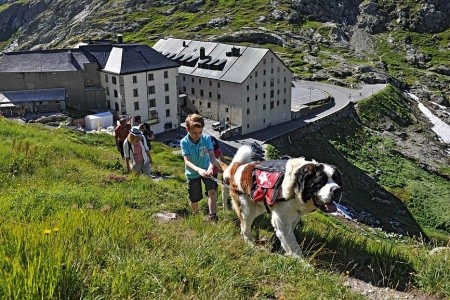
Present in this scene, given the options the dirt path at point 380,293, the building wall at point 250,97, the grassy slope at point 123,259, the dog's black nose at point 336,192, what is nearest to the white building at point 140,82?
the building wall at point 250,97

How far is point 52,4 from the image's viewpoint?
613 ft

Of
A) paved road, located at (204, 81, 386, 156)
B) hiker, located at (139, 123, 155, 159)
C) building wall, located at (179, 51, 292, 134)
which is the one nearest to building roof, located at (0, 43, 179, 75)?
building wall, located at (179, 51, 292, 134)

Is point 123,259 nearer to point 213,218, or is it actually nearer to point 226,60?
point 213,218

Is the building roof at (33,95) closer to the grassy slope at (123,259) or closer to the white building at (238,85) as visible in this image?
the white building at (238,85)

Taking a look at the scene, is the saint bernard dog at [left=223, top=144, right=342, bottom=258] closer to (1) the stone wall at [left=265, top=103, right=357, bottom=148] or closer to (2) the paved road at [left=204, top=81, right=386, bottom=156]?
(2) the paved road at [left=204, top=81, right=386, bottom=156]

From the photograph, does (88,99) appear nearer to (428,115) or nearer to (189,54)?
(189,54)

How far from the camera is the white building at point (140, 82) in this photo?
5703cm

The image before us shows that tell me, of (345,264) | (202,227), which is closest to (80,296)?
(202,227)

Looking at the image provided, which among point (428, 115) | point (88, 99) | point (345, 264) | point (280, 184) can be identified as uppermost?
point (280, 184)

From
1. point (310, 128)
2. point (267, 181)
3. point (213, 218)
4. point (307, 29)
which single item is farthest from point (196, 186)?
point (307, 29)

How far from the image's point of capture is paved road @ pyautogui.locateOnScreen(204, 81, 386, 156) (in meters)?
58.9

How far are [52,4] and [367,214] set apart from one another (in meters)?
179

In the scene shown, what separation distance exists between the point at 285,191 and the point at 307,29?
428 ft

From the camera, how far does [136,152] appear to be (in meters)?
→ 14.6
